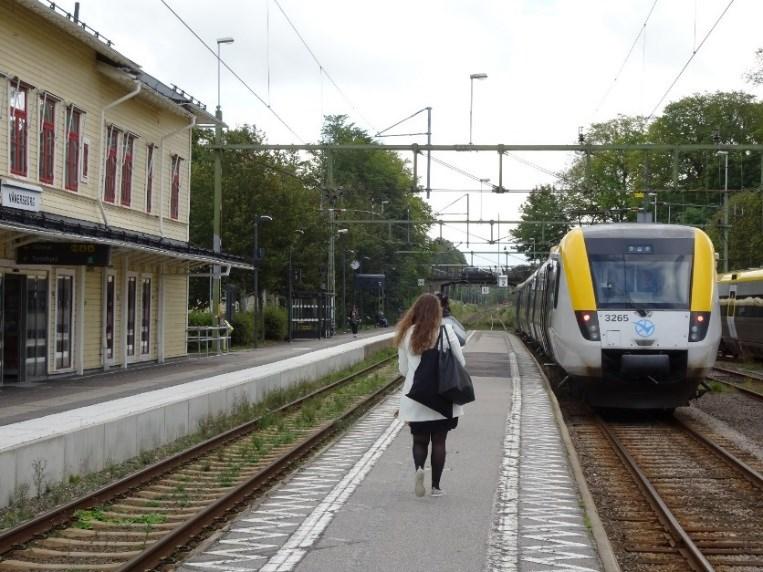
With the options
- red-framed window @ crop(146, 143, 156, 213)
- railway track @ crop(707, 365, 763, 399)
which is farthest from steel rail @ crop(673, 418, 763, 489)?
red-framed window @ crop(146, 143, 156, 213)

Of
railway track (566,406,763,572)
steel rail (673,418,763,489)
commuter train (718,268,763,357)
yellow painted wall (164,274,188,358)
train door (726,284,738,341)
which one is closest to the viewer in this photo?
railway track (566,406,763,572)

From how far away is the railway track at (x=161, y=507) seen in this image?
745 centimetres

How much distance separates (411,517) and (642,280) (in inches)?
356

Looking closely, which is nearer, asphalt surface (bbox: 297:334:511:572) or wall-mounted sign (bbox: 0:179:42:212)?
asphalt surface (bbox: 297:334:511:572)

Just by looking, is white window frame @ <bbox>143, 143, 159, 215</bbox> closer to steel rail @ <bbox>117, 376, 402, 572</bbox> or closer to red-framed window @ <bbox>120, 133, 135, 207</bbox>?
red-framed window @ <bbox>120, 133, 135, 207</bbox>

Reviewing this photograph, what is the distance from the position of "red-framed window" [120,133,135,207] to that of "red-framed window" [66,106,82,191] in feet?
9.75

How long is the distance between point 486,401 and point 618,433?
3458 millimetres

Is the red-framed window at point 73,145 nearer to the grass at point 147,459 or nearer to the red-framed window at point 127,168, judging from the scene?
the red-framed window at point 127,168

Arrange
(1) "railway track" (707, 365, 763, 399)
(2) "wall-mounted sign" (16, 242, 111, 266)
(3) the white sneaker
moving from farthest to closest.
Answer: (1) "railway track" (707, 365, 763, 399)
(2) "wall-mounted sign" (16, 242, 111, 266)
(3) the white sneaker

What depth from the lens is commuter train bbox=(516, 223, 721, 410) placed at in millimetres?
16109


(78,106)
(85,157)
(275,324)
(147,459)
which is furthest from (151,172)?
(275,324)

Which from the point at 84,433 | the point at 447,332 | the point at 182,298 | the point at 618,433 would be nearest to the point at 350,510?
the point at 447,332

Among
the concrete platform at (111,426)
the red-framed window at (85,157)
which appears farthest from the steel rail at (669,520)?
the red-framed window at (85,157)

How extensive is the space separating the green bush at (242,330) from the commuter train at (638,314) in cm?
2533
